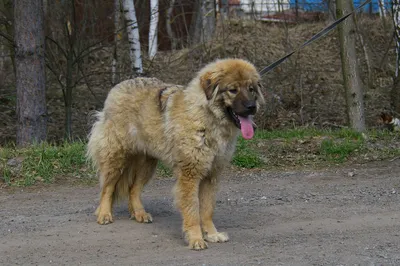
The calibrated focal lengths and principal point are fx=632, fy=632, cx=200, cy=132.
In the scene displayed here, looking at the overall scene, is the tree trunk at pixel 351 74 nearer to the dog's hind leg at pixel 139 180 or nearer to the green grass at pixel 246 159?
the green grass at pixel 246 159

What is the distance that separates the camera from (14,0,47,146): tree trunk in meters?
10.8

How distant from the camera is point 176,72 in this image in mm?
15930

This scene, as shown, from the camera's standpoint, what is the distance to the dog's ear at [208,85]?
5.92 m

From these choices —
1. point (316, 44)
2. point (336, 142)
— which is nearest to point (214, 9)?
point (316, 44)

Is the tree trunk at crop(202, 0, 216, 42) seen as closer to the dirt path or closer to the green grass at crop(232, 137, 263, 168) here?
the green grass at crop(232, 137, 263, 168)

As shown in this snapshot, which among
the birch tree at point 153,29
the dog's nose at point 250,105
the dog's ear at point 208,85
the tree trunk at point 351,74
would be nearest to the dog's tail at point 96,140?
the dog's ear at point 208,85

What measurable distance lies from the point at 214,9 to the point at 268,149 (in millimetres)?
9540

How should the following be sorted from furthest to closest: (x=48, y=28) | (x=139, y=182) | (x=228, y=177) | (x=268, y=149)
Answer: (x=48, y=28) → (x=268, y=149) → (x=228, y=177) → (x=139, y=182)

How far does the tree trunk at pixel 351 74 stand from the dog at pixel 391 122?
3.06 ft

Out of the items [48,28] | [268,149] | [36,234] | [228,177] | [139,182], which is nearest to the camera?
[36,234]

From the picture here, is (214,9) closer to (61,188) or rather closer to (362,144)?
(362,144)

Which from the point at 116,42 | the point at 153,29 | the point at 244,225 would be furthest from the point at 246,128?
the point at 153,29

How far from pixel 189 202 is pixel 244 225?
962 millimetres

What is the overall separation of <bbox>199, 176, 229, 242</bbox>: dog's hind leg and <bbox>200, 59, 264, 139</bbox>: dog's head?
2.35 feet
